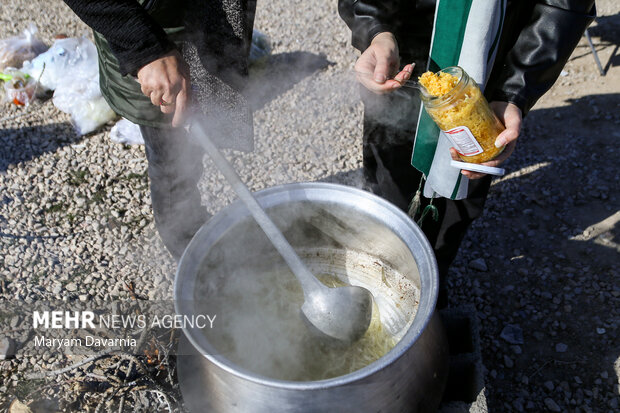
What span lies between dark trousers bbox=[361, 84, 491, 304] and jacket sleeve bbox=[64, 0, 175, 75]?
103 cm

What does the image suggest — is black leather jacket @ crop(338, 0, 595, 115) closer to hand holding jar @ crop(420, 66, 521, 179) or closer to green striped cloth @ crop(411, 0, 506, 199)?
green striped cloth @ crop(411, 0, 506, 199)

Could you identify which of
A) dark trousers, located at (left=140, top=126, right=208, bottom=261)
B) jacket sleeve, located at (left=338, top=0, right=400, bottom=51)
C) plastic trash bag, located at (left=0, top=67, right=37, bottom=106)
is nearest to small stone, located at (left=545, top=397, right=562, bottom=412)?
jacket sleeve, located at (left=338, top=0, right=400, bottom=51)

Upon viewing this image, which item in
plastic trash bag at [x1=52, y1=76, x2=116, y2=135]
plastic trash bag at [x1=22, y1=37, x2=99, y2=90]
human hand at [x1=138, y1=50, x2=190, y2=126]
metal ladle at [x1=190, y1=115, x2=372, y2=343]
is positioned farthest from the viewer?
plastic trash bag at [x1=22, y1=37, x2=99, y2=90]

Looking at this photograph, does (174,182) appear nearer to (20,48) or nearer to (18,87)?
(18,87)

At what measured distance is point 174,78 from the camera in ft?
5.88

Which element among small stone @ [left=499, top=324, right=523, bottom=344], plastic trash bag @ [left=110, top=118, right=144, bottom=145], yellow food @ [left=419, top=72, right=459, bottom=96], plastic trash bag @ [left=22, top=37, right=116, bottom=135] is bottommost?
small stone @ [left=499, top=324, right=523, bottom=344]

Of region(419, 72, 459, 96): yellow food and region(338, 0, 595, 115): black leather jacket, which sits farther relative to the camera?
region(338, 0, 595, 115): black leather jacket

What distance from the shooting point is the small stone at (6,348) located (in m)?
2.52

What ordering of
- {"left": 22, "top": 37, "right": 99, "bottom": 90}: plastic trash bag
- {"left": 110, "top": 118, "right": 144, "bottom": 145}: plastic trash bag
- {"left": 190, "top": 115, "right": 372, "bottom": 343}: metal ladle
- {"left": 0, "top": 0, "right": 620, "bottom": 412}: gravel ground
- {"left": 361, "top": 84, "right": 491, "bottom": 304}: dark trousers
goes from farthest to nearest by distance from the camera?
1. {"left": 22, "top": 37, "right": 99, "bottom": 90}: plastic trash bag
2. {"left": 110, "top": 118, "right": 144, "bottom": 145}: plastic trash bag
3. {"left": 0, "top": 0, "right": 620, "bottom": 412}: gravel ground
4. {"left": 361, "top": 84, "right": 491, "bottom": 304}: dark trousers
5. {"left": 190, "top": 115, "right": 372, "bottom": 343}: metal ladle

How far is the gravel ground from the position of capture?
2.50 m

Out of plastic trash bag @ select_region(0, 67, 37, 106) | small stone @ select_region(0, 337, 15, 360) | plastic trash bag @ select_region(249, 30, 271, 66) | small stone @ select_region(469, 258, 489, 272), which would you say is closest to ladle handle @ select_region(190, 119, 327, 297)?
small stone @ select_region(469, 258, 489, 272)

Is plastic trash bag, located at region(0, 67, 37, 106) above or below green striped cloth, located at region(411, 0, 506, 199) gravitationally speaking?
below

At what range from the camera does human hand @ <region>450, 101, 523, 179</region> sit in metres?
1.62

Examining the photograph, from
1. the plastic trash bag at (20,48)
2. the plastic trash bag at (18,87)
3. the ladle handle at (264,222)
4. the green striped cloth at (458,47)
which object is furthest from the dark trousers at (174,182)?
the plastic trash bag at (20,48)
